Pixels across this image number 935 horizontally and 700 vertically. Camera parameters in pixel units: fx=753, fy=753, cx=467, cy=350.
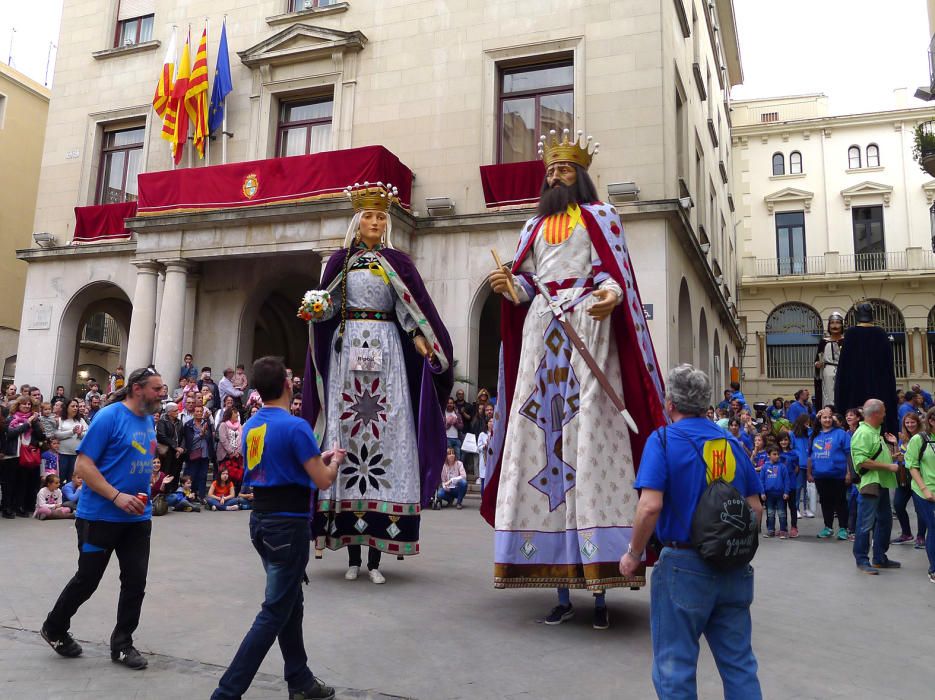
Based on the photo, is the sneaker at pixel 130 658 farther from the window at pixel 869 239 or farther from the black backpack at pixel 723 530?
the window at pixel 869 239

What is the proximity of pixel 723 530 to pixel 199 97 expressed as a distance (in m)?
17.4

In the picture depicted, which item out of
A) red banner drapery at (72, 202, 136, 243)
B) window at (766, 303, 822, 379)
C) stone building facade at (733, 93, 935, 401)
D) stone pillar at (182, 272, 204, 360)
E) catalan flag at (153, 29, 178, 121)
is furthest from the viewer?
window at (766, 303, 822, 379)

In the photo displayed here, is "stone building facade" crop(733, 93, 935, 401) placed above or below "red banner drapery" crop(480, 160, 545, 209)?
above

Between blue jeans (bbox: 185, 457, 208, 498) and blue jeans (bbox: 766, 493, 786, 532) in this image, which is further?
blue jeans (bbox: 185, 457, 208, 498)

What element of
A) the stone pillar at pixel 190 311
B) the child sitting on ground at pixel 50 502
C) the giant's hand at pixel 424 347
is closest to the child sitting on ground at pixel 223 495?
the child sitting on ground at pixel 50 502

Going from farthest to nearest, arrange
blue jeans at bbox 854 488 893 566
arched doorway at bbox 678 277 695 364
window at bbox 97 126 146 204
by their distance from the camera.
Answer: window at bbox 97 126 146 204 → arched doorway at bbox 678 277 695 364 → blue jeans at bbox 854 488 893 566

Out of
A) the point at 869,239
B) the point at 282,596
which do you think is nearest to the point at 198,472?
the point at 282,596

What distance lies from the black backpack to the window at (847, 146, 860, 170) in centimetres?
3673

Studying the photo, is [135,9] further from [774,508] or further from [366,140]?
[774,508]

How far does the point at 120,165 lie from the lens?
19.5m

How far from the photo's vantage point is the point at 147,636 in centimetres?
410

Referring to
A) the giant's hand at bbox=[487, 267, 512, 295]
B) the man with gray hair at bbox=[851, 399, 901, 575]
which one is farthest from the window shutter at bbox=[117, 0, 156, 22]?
the man with gray hair at bbox=[851, 399, 901, 575]

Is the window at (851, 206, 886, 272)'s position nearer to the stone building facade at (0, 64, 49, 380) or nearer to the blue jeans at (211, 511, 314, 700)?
the stone building facade at (0, 64, 49, 380)

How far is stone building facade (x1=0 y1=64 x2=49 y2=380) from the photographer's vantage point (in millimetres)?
25469
